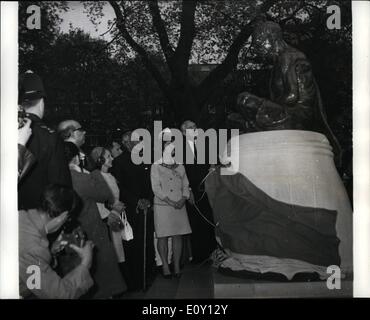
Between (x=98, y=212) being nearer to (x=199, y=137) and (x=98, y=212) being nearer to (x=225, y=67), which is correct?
(x=199, y=137)

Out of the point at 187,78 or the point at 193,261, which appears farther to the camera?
the point at 193,261

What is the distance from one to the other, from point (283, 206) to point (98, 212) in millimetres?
1425

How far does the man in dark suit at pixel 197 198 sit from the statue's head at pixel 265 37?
2.78 ft

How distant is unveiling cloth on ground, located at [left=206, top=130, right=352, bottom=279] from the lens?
4.18m

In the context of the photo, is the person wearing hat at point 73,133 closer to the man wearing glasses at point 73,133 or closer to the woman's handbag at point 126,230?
the man wearing glasses at point 73,133

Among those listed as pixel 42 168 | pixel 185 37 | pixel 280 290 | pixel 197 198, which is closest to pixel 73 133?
pixel 42 168

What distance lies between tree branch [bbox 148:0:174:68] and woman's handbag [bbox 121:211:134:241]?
1355mm

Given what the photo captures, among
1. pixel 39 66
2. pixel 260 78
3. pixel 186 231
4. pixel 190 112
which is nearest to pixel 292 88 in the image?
pixel 260 78

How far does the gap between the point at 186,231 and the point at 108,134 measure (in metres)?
1.15

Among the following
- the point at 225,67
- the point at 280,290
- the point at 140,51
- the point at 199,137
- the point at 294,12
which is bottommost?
the point at 280,290

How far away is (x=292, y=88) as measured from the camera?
4.61 m

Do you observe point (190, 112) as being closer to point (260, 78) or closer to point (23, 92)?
point (260, 78)

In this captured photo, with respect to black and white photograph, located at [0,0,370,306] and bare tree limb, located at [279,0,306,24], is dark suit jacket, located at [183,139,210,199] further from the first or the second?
bare tree limb, located at [279,0,306,24]

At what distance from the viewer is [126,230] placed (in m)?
4.46
